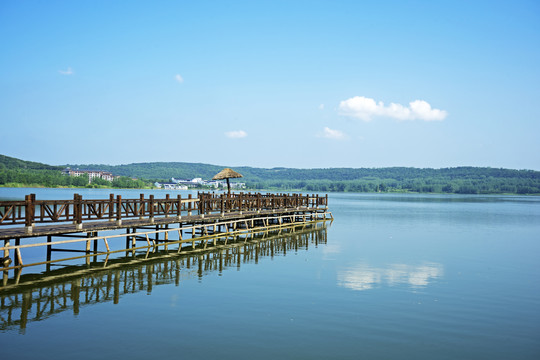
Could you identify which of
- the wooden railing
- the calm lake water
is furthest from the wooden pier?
the calm lake water

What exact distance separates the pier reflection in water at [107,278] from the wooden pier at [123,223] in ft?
2.75

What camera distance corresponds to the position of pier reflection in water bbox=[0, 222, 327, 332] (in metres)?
14.4

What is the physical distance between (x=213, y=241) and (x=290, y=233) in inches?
360

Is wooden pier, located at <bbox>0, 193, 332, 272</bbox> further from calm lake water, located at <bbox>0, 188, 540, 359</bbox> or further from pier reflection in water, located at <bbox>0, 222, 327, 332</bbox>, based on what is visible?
calm lake water, located at <bbox>0, 188, 540, 359</bbox>

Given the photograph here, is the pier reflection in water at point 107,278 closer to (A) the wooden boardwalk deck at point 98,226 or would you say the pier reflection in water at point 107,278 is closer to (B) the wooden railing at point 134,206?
(A) the wooden boardwalk deck at point 98,226

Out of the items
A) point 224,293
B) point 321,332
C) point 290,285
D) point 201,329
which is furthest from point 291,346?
point 290,285

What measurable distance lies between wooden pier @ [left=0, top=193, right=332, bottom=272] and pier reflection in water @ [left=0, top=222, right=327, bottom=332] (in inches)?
33.0

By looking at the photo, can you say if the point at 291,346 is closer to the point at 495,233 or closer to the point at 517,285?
the point at 517,285

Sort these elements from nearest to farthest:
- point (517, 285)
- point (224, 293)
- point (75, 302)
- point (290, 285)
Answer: point (75, 302) < point (224, 293) < point (290, 285) < point (517, 285)

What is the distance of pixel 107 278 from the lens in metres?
19.0

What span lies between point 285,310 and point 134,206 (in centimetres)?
1369

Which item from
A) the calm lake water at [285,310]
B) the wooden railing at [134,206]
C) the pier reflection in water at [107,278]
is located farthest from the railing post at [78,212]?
the calm lake water at [285,310]

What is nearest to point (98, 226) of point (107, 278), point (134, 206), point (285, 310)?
point (134, 206)

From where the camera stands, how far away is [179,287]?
58.0 ft
